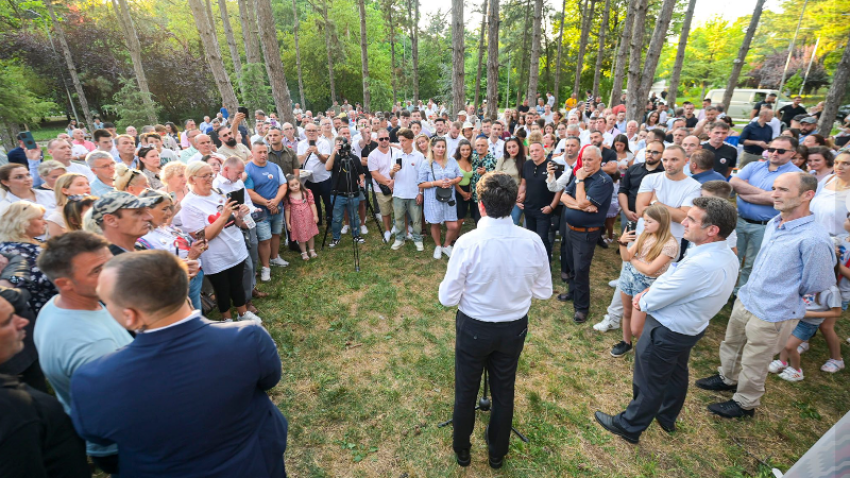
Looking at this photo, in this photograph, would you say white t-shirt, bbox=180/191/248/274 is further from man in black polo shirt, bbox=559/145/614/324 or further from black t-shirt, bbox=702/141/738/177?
black t-shirt, bbox=702/141/738/177

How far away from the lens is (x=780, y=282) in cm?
295

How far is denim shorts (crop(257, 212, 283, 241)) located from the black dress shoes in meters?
4.78

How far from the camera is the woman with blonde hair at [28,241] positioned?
2.55 metres

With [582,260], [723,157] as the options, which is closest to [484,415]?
[582,260]

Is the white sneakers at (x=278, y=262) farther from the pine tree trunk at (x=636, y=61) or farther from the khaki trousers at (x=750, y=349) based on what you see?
the pine tree trunk at (x=636, y=61)

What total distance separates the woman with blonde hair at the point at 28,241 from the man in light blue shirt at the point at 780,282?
17.7ft

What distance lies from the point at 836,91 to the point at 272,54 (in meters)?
13.4

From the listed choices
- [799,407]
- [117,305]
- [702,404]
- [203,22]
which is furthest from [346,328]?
[203,22]

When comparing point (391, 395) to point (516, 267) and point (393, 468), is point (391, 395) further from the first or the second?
point (516, 267)

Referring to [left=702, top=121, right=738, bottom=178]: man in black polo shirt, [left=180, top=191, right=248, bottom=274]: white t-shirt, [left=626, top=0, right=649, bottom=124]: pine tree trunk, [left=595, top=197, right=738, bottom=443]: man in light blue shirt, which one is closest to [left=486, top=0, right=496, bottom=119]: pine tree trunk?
[left=626, top=0, right=649, bottom=124]: pine tree trunk

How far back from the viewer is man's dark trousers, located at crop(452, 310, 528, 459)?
2.46 meters

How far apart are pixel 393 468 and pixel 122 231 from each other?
2.69 m

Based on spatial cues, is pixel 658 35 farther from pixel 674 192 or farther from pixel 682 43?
pixel 674 192

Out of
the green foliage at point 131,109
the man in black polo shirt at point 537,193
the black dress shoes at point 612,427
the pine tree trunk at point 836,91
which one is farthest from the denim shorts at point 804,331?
the green foliage at point 131,109
